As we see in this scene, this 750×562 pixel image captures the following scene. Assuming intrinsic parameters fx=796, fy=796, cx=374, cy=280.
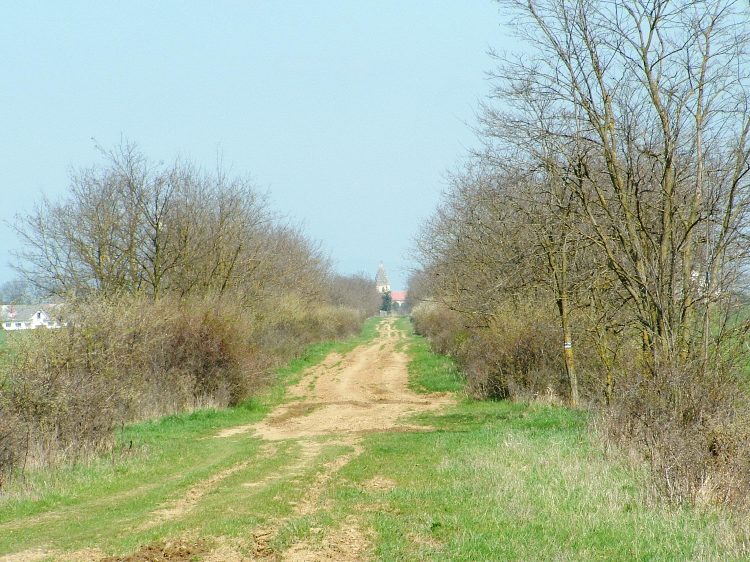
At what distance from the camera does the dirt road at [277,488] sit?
310 inches

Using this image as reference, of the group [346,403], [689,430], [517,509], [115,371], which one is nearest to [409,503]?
[517,509]

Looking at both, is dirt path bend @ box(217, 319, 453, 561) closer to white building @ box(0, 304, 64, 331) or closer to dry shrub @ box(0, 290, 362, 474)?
dry shrub @ box(0, 290, 362, 474)

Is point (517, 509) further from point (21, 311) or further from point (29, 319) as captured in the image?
point (21, 311)

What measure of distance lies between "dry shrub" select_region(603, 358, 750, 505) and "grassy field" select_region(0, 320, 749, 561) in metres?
0.46

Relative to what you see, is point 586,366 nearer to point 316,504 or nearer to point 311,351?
point 316,504

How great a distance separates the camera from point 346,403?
2536 cm

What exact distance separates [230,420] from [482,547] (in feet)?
47.0

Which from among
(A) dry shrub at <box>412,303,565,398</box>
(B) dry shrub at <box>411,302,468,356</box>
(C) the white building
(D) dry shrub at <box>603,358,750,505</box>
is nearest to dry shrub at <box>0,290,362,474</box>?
(C) the white building

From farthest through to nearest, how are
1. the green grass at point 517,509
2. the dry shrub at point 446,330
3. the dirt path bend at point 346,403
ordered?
the dry shrub at point 446,330
the dirt path bend at point 346,403
the green grass at point 517,509

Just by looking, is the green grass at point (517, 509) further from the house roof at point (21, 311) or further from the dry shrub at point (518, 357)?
the dry shrub at point (518, 357)

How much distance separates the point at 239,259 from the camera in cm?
3184

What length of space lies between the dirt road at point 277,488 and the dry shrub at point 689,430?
3763 mm

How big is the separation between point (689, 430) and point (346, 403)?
15587 millimetres

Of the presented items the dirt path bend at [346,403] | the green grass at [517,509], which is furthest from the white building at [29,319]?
the green grass at [517,509]
